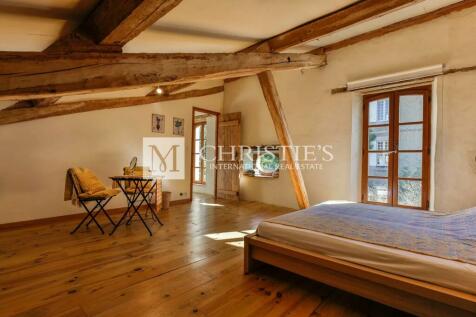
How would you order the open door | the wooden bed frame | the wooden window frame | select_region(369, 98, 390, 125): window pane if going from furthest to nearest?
the open door
select_region(369, 98, 390, 125): window pane
the wooden window frame
the wooden bed frame

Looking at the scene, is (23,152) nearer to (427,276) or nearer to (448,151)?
(427,276)

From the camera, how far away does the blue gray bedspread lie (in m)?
1.47

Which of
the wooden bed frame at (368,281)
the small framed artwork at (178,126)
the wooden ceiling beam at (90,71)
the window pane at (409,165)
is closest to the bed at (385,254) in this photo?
the wooden bed frame at (368,281)

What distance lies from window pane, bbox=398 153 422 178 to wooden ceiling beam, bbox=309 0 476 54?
1.89m

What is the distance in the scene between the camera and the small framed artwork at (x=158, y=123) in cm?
459

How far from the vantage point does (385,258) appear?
146cm

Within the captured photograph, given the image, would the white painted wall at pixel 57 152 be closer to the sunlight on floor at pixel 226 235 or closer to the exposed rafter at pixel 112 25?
the sunlight on floor at pixel 226 235

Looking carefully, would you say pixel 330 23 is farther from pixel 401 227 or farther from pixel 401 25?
pixel 401 227

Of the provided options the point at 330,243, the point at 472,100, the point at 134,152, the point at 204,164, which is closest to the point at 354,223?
the point at 330,243

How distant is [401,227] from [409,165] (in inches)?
86.6

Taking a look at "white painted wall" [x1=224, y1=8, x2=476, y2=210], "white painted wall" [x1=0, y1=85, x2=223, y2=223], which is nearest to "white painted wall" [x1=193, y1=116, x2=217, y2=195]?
"white painted wall" [x1=224, y1=8, x2=476, y2=210]

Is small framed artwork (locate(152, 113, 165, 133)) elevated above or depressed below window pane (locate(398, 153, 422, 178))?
above

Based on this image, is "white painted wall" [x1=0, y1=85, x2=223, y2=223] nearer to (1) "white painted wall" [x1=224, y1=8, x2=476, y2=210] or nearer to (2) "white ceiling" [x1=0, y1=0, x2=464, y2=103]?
(2) "white ceiling" [x1=0, y1=0, x2=464, y2=103]

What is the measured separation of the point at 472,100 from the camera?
9.94ft
